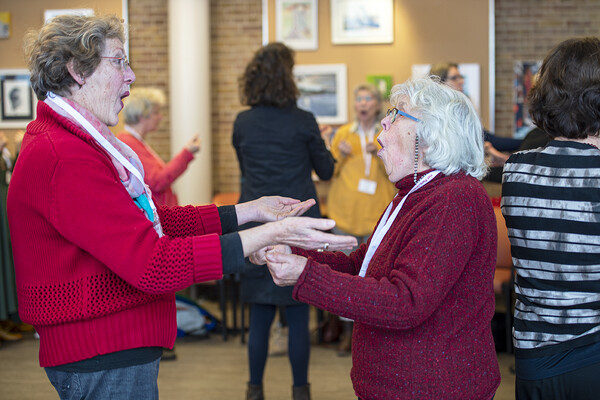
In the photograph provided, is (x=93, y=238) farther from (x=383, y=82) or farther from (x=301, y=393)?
(x=383, y=82)

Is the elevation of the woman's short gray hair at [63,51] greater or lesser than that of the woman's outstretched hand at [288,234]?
greater

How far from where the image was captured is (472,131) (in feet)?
5.89

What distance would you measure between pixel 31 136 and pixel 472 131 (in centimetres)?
116

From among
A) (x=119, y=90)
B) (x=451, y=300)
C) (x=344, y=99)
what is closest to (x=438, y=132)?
(x=451, y=300)

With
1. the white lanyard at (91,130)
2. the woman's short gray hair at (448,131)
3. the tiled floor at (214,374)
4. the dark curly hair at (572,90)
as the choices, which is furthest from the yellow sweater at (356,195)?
the white lanyard at (91,130)

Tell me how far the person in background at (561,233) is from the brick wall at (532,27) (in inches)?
170

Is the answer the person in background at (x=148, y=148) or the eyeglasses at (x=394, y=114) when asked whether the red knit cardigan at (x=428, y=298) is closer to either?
the eyeglasses at (x=394, y=114)

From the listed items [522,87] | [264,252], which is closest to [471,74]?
[522,87]

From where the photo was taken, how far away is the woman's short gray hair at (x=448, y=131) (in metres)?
1.76

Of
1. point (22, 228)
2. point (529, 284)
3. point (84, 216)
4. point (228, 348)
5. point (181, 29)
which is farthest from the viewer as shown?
point (181, 29)

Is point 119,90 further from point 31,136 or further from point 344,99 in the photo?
point 344,99


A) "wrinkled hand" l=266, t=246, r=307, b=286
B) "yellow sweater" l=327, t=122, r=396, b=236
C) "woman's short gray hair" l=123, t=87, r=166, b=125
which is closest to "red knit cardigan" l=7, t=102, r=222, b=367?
"wrinkled hand" l=266, t=246, r=307, b=286

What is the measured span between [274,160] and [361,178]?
1.11 meters

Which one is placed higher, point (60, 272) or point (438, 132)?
point (438, 132)
